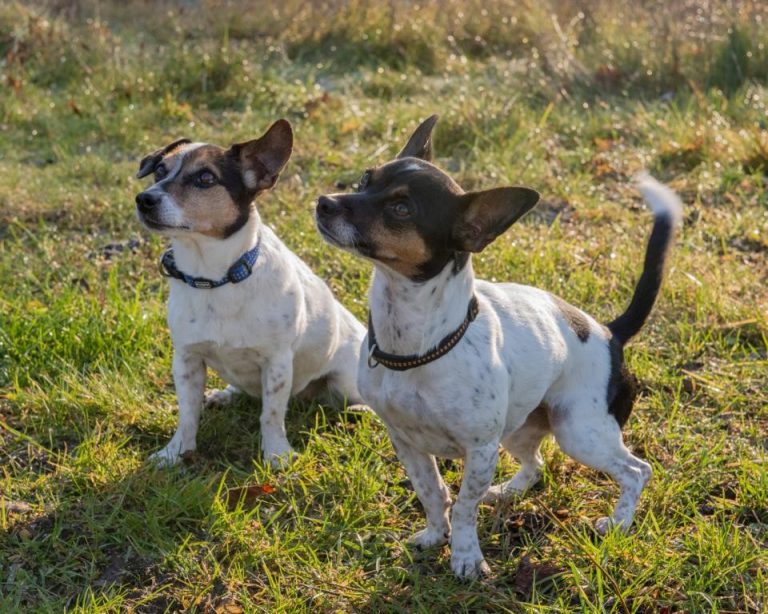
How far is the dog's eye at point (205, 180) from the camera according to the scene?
3633 millimetres

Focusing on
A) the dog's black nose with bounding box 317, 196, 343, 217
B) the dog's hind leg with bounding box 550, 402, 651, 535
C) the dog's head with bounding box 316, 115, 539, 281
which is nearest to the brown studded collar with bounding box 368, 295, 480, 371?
the dog's head with bounding box 316, 115, 539, 281

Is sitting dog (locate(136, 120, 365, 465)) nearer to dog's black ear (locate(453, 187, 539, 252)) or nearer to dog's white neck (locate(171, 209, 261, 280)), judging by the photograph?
dog's white neck (locate(171, 209, 261, 280))

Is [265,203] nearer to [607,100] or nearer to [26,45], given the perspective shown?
[607,100]

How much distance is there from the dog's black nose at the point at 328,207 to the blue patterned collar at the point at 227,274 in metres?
0.93

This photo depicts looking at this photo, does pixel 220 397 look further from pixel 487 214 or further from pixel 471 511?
pixel 487 214

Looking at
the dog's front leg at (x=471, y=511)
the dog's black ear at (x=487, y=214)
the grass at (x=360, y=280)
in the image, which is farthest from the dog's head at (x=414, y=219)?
the grass at (x=360, y=280)

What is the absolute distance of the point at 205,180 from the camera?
11.9 feet

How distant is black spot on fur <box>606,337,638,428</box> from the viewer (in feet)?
11.0

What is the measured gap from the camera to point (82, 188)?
6.13m

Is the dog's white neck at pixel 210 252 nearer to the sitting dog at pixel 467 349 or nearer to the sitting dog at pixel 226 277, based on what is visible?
the sitting dog at pixel 226 277

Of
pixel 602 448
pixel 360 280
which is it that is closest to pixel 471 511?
pixel 602 448

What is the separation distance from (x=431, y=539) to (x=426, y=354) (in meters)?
0.72

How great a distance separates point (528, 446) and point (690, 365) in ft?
4.07

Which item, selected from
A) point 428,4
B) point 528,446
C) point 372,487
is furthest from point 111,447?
point 428,4
